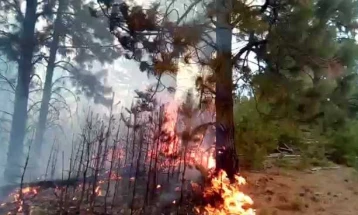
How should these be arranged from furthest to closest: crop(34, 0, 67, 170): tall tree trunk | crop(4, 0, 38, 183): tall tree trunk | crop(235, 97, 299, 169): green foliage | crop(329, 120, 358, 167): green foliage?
1. crop(34, 0, 67, 170): tall tree trunk
2. crop(4, 0, 38, 183): tall tree trunk
3. crop(329, 120, 358, 167): green foliage
4. crop(235, 97, 299, 169): green foliage

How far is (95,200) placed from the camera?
332cm

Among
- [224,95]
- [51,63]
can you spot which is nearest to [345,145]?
[224,95]

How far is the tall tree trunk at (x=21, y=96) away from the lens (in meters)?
4.73

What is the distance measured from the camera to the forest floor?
3.34 m

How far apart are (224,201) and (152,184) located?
0.62m

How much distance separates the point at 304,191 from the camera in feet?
12.0

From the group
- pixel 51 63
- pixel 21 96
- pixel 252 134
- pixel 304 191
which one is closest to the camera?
pixel 304 191

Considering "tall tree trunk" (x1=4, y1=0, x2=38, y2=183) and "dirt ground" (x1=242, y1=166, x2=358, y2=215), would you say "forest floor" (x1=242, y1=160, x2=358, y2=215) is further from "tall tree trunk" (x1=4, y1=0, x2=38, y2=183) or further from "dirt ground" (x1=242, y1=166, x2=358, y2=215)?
"tall tree trunk" (x1=4, y1=0, x2=38, y2=183)

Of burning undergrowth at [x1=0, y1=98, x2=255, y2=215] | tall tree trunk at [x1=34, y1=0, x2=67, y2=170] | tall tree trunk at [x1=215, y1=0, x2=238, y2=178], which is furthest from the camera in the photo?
tall tree trunk at [x1=34, y1=0, x2=67, y2=170]

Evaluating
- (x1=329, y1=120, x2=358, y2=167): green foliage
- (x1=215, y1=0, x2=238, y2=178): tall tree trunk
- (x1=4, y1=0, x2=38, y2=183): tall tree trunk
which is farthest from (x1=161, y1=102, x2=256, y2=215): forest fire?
(x1=4, y1=0, x2=38, y2=183): tall tree trunk

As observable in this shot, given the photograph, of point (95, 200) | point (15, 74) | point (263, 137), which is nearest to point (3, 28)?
point (15, 74)

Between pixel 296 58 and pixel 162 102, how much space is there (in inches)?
48.1

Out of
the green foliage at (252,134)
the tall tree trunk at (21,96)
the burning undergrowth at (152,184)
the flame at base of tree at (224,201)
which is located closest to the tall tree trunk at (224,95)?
the burning undergrowth at (152,184)

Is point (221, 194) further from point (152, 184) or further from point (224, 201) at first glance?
point (152, 184)
